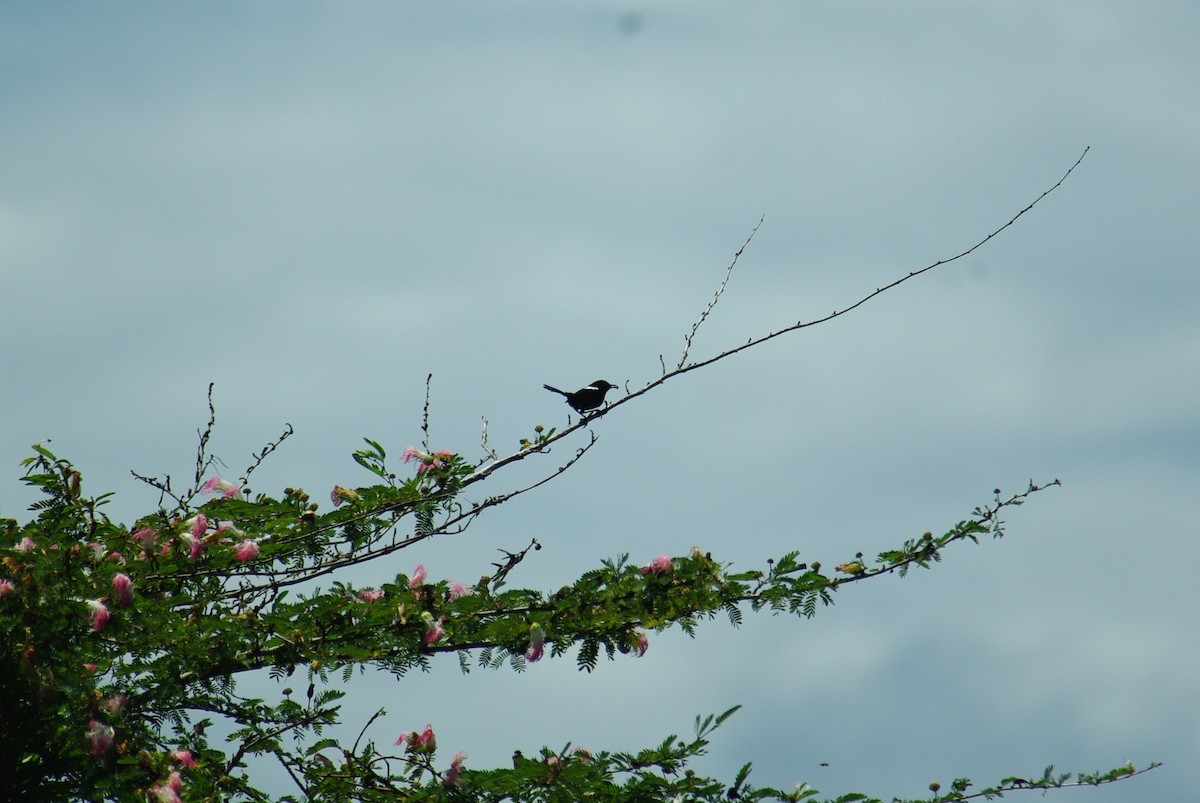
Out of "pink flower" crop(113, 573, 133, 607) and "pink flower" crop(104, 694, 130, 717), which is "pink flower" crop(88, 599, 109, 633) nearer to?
"pink flower" crop(113, 573, 133, 607)

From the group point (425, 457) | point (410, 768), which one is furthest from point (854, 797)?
point (425, 457)

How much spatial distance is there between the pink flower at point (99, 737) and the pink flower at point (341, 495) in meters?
1.69

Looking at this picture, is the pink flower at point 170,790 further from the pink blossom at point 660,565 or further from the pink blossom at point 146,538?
the pink blossom at point 660,565

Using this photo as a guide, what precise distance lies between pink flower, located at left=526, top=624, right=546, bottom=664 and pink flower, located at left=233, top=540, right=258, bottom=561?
4.93 ft

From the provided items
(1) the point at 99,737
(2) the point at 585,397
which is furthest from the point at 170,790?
(2) the point at 585,397

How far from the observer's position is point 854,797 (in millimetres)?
6051

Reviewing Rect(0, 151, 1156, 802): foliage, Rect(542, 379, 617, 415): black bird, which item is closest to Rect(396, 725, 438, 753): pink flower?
Rect(0, 151, 1156, 802): foliage

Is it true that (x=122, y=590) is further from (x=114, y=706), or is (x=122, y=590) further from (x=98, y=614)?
(x=114, y=706)

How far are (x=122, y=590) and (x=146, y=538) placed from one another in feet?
1.87

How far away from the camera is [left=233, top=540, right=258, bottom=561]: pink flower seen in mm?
6219

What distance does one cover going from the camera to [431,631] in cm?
614

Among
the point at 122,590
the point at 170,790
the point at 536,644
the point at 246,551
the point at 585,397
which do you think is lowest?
the point at 170,790

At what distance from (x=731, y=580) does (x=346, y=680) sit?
2087mm

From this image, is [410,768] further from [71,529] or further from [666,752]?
[71,529]
